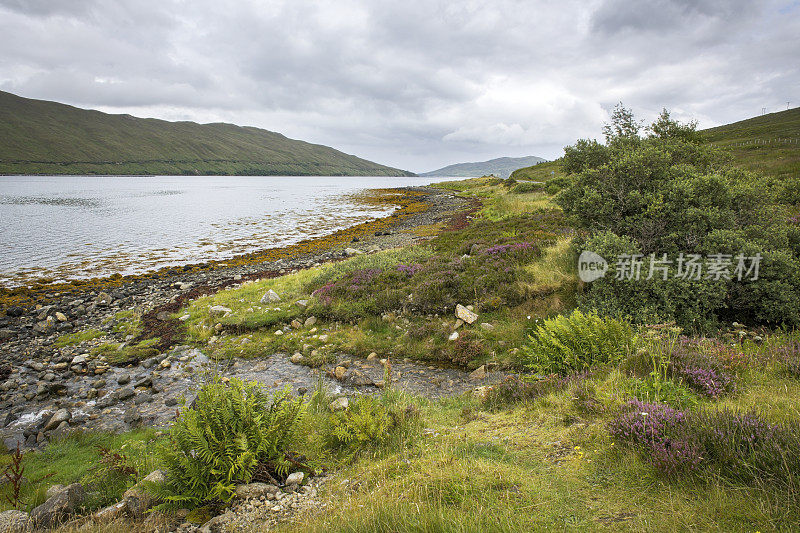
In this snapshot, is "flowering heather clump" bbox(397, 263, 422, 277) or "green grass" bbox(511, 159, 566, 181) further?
"green grass" bbox(511, 159, 566, 181)

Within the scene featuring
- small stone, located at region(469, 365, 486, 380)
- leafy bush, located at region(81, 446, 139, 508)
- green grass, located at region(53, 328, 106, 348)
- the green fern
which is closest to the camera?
leafy bush, located at region(81, 446, 139, 508)

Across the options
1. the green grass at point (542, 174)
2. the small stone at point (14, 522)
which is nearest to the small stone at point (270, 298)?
the small stone at point (14, 522)

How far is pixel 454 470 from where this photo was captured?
14.4ft

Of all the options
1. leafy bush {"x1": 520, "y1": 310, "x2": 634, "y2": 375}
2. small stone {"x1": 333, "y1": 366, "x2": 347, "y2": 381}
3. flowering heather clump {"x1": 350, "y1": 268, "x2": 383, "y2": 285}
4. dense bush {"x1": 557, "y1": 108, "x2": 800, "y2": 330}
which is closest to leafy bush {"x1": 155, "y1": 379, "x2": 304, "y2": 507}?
small stone {"x1": 333, "y1": 366, "x2": 347, "y2": 381}

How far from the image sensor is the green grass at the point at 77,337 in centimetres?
1427

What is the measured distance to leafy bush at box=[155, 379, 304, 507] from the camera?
4.70m

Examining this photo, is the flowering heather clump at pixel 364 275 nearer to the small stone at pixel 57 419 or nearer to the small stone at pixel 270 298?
the small stone at pixel 270 298

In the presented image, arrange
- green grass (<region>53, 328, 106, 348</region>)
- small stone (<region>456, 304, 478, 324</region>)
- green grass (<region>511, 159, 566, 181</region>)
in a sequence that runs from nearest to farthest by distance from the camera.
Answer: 1. small stone (<region>456, 304, 478, 324</region>)
2. green grass (<region>53, 328, 106, 348</region>)
3. green grass (<region>511, 159, 566, 181</region>)

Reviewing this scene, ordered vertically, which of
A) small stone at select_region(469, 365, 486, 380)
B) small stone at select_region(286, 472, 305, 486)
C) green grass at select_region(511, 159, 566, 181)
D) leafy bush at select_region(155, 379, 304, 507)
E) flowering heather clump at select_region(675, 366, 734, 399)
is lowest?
small stone at select_region(469, 365, 486, 380)

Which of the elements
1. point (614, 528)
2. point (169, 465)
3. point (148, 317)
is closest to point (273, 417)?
point (169, 465)

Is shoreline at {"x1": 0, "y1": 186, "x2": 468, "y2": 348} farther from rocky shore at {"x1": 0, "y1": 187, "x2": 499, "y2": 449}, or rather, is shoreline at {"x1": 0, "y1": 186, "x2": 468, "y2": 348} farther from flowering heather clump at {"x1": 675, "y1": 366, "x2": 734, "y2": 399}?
flowering heather clump at {"x1": 675, "y1": 366, "x2": 734, "y2": 399}

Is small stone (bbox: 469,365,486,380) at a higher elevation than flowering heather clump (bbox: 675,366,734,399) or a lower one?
lower

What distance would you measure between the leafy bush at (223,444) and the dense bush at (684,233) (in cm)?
882

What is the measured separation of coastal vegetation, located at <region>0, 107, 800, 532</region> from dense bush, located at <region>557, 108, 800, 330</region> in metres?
0.06
